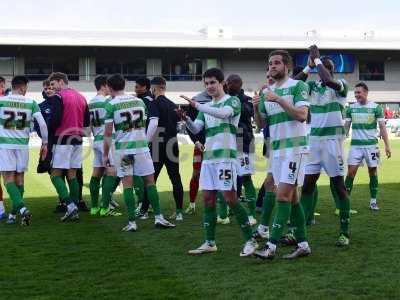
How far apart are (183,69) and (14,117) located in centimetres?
4219

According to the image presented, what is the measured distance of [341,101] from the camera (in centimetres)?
671

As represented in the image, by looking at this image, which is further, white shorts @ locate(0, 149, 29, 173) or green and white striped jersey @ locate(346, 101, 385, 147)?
green and white striped jersey @ locate(346, 101, 385, 147)

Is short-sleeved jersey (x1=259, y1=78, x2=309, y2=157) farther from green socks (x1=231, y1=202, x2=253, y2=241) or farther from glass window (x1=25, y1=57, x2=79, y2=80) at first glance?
glass window (x1=25, y1=57, x2=79, y2=80)

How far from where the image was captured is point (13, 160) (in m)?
8.34

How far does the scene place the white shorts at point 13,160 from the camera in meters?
8.29

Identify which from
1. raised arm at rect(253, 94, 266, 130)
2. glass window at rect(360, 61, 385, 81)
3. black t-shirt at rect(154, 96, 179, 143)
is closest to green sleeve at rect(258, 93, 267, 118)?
raised arm at rect(253, 94, 266, 130)

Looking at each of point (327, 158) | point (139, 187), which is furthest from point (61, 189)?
point (327, 158)

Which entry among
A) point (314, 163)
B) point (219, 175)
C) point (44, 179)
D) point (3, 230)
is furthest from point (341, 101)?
point (44, 179)

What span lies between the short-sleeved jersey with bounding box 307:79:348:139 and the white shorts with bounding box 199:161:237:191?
1.18 m

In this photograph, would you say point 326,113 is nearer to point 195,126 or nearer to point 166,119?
point 195,126

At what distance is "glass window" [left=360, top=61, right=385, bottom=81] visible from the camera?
53250mm

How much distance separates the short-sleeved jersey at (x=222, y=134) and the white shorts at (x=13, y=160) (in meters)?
3.33

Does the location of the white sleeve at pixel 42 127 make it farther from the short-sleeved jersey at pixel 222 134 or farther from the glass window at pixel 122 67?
the glass window at pixel 122 67

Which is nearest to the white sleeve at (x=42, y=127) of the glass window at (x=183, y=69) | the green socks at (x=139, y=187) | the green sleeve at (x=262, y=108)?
the green socks at (x=139, y=187)
